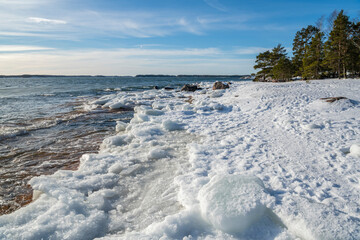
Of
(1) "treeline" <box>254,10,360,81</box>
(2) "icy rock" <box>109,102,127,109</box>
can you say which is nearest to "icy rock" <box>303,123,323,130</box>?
(2) "icy rock" <box>109,102,127,109</box>

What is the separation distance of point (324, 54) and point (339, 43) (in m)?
5.06

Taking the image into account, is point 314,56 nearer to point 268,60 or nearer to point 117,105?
point 268,60

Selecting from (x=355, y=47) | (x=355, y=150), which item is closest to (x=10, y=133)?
(x=355, y=150)

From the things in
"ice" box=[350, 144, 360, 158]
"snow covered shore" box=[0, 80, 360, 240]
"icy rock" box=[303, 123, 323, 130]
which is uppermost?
"icy rock" box=[303, 123, 323, 130]

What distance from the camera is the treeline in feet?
84.6

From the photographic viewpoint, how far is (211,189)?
3217 millimetres

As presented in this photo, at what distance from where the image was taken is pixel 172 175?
4273 mm

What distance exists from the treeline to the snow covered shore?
26085 mm

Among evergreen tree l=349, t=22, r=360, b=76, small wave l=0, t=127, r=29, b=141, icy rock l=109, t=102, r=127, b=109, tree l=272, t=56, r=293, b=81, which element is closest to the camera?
small wave l=0, t=127, r=29, b=141

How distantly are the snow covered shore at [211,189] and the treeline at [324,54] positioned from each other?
2609cm

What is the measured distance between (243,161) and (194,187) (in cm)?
167

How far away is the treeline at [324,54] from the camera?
25.8m

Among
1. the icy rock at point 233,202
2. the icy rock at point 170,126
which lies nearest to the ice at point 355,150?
the icy rock at point 233,202

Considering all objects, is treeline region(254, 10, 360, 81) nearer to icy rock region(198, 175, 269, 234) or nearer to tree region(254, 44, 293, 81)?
tree region(254, 44, 293, 81)
